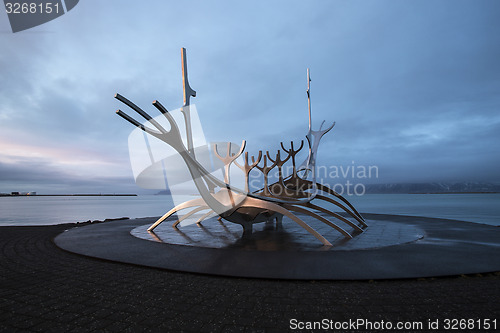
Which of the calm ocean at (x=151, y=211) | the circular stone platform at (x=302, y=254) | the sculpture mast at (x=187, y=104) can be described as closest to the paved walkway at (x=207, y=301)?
the circular stone platform at (x=302, y=254)

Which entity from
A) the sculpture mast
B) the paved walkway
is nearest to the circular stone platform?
the paved walkway

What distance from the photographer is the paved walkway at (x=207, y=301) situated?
3.35m

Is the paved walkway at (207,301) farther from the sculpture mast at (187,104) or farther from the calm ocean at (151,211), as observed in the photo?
the calm ocean at (151,211)

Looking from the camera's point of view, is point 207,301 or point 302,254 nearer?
point 207,301

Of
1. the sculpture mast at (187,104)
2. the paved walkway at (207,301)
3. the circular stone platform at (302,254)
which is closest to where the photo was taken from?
the paved walkway at (207,301)

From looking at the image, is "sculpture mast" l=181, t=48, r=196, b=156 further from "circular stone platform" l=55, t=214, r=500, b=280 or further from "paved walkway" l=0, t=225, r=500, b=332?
"paved walkway" l=0, t=225, r=500, b=332

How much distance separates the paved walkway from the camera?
3354 millimetres

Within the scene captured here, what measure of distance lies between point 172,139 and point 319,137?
11.4 m

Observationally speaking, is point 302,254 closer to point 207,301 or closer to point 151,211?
point 207,301

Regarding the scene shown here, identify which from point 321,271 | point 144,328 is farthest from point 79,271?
point 321,271

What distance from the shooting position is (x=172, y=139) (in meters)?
8.20

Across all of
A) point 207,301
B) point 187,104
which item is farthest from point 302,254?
point 187,104

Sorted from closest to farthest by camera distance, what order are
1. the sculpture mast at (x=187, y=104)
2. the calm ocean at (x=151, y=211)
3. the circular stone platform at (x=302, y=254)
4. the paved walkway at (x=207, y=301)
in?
the paved walkway at (x=207, y=301)
the circular stone platform at (x=302, y=254)
the sculpture mast at (x=187, y=104)
the calm ocean at (x=151, y=211)

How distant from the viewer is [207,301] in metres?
4.01
